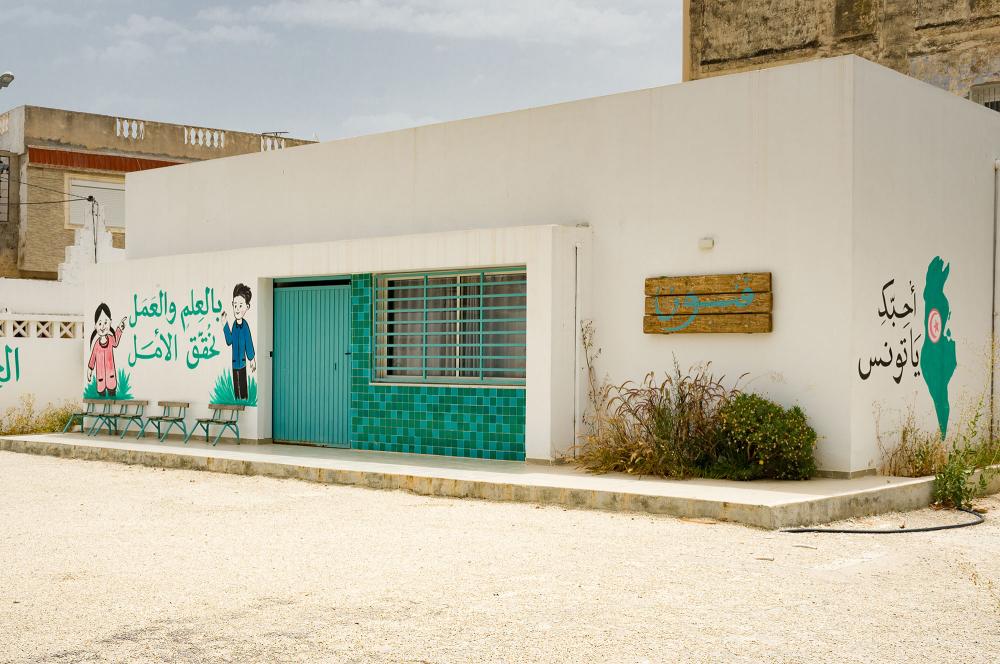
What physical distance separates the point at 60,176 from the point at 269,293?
18143 mm

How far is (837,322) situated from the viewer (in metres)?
10.2

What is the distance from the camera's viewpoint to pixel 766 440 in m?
9.92

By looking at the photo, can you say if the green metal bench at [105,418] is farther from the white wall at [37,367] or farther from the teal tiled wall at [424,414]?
the teal tiled wall at [424,414]

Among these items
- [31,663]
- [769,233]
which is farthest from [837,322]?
[31,663]

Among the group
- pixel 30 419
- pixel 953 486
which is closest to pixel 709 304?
pixel 953 486

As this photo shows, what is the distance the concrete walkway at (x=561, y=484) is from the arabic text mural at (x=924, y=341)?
130 cm

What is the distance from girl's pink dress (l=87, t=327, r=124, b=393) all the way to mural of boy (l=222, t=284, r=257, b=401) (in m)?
2.67

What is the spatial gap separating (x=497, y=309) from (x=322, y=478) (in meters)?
2.70

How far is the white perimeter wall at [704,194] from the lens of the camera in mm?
10320

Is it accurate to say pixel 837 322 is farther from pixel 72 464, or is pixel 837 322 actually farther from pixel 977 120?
pixel 72 464

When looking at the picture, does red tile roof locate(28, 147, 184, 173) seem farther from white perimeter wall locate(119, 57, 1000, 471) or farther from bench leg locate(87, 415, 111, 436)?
white perimeter wall locate(119, 57, 1000, 471)

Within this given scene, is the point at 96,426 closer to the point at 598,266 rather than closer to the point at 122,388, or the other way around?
the point at 122,388

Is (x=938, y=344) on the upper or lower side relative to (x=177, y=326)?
lower

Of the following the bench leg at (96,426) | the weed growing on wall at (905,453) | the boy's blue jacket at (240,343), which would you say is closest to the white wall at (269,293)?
the boy's blue jacket at (240,343)
